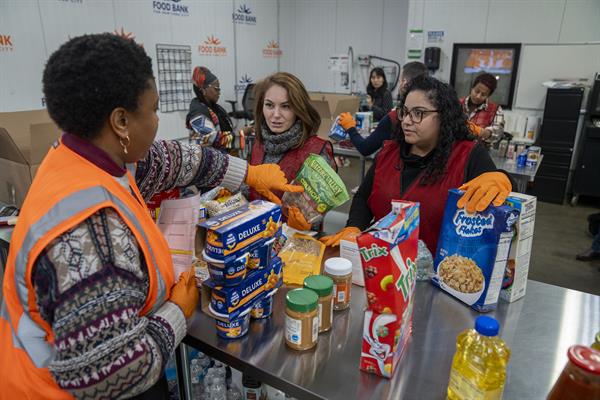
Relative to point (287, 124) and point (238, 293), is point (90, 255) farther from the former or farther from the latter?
point (287, 124)

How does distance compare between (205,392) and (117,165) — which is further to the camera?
(205,392)

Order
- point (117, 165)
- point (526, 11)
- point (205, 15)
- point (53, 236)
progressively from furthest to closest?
point (205, 15)
point (526, 11)
point (117, 165)
point (53, 236)

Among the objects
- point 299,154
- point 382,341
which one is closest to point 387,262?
point 382,341

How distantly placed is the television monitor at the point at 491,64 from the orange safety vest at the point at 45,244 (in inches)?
235

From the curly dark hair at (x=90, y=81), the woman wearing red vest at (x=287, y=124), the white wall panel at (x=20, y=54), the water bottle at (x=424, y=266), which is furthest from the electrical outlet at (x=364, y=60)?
the curly dark hair at (x=90, y=81)

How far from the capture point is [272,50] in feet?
26.1

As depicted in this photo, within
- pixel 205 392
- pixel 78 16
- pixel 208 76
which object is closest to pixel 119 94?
pixel 205 392

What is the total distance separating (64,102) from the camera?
0.80 metres

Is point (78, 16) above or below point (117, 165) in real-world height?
above

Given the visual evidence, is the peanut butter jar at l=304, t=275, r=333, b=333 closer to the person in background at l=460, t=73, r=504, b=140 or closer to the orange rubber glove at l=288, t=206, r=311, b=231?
the orange rubber glove at l=288, t=206, r=311, b=231

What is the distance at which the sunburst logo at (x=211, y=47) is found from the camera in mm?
6379

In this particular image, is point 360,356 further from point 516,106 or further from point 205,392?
point 516,106

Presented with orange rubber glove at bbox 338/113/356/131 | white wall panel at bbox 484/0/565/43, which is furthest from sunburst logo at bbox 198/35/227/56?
white wall panel at bbox 484/0/565/43

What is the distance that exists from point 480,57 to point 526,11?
0.76 m
